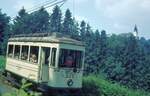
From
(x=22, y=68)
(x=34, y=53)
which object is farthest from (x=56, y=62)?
(x=22, y=68)

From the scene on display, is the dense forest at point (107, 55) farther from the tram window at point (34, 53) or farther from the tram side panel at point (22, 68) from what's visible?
the tram window at point (34, 53)

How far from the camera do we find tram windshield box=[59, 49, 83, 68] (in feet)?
54.9

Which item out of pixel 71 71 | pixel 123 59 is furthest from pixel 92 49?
pixel 71 71

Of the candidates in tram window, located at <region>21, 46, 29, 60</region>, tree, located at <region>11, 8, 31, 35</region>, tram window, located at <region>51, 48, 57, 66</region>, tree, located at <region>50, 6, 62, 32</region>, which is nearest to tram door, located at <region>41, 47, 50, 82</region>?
tram window, located at <region>51, 48, 57, 66</region>

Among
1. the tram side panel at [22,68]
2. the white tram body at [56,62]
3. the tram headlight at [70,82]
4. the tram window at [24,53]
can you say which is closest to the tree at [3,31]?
the tram side panel at [22,68]

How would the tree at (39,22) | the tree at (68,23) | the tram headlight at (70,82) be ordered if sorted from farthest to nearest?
the tree at (68,23)
the tree at (39,22)
the tram headlight at (70,82)

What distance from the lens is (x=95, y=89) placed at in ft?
66.6

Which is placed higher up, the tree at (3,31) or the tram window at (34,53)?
the tree at (3,31)

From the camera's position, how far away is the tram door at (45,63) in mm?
17047

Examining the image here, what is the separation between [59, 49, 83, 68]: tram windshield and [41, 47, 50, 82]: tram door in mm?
788

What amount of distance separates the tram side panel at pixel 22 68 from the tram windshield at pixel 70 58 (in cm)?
136

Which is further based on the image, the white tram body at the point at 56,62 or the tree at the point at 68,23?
the tree at the point at 68,23

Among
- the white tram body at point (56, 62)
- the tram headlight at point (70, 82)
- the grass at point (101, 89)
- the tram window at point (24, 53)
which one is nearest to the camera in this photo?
the white tram body at point (56, 62)

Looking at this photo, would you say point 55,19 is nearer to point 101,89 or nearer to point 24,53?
point 101,89
